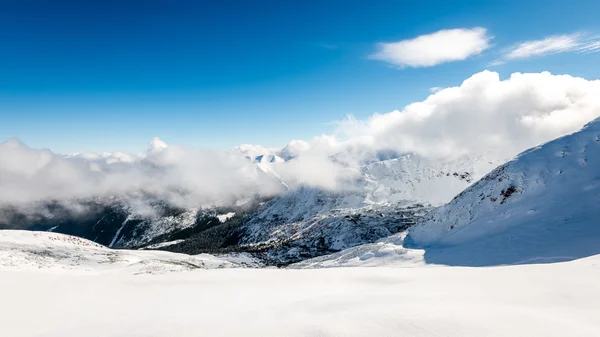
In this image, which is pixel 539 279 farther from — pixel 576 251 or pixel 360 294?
pixel 576 251

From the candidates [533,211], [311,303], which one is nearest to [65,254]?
[311,303]

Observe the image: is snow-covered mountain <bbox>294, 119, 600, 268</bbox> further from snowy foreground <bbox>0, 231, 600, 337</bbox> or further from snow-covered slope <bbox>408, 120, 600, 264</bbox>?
snowy foreground <bbox>0, 231, 600, 337</bbox>

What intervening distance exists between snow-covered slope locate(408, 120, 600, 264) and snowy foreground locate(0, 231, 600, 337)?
13.0 m

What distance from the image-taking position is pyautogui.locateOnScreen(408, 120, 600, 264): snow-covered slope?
23.9 metres

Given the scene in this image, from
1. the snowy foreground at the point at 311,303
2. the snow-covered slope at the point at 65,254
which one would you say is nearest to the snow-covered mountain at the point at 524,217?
the snowy foreground at the point at 311,303

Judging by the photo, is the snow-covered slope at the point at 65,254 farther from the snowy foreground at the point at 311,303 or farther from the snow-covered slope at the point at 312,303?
the snow-covered slope at the point at 312,303

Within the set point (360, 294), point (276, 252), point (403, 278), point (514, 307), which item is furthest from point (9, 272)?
point (276, 252)

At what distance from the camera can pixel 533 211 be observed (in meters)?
29.5

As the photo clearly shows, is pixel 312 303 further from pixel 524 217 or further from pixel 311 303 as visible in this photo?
pixel 524 217

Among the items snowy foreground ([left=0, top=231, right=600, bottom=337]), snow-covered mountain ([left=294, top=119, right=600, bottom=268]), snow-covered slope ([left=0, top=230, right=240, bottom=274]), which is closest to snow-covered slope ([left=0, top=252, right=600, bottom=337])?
snowy foreground ([left=0, top=231, right=600, bottom=337])

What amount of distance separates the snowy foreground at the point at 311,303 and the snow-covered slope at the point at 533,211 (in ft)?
42.6

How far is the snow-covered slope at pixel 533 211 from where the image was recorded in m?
23.9

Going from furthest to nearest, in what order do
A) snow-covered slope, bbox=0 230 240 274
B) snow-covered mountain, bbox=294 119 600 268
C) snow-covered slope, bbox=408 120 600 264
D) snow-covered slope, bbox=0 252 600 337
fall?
snow-covered slope, bbox=0 230 240 274 → snow-covered mountain, bbox=294 119 600 268 → snow-covered slope, bbox=408 120 600 264 → snow-covered slope, bbox=0 252 600 337

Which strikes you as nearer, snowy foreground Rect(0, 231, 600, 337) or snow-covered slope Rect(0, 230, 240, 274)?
snowy foreground Rect(0, 231, 600, 337)
